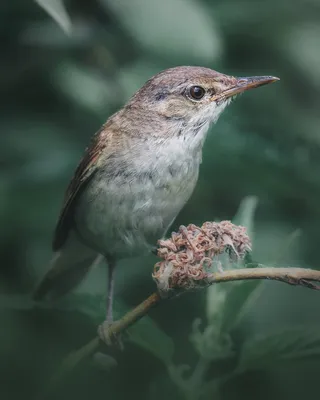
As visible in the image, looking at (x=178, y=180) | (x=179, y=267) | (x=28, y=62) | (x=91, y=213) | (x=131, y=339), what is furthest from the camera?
(x=28, y=62)

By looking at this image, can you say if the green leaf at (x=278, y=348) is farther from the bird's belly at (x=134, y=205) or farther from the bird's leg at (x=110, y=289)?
the bird's belly at (x=134, y=205)

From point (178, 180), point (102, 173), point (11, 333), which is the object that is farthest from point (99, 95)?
point (11, 333)

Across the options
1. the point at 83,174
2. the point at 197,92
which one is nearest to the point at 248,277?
the point at 197,92

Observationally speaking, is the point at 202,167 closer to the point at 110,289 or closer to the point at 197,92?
the point at 197,92

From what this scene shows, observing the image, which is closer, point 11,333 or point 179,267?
point 179,267

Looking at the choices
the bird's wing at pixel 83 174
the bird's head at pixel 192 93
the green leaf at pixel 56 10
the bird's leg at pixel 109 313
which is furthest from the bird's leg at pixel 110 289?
the green leaf at pixel 56 10


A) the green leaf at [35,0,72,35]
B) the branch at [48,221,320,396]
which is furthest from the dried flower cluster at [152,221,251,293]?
the green leaf at [35,0,72,35]

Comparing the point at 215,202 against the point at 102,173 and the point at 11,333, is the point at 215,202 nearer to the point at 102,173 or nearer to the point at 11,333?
the point at 102,173
